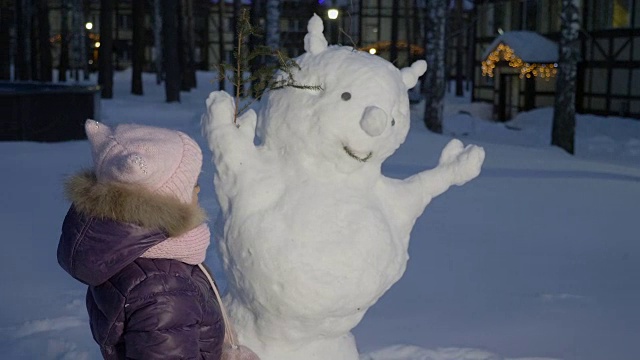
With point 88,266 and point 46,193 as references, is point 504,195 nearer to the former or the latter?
point 46,193

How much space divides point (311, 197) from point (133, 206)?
105 centimetres

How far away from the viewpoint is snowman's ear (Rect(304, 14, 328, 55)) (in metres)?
3.60

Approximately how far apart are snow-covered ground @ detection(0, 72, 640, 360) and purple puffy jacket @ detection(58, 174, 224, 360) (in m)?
0.42

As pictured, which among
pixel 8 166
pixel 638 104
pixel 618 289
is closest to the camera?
pixel 618 289

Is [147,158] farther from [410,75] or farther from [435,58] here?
[435,58]

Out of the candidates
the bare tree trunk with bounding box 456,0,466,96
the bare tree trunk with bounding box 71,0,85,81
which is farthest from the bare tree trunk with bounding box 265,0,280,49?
the bare tree trunk with bounding box 456,0,466,96

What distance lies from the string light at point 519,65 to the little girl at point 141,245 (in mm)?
23164

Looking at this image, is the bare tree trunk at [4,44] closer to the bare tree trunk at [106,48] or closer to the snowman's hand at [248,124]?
the bare tree trunk at [106,48]

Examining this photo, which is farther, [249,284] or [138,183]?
[249,284]

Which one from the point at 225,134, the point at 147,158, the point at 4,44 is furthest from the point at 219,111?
the point at 4,44

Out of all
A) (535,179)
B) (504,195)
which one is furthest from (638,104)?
(504,195)

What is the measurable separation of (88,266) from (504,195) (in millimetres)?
7939

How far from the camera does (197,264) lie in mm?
2736

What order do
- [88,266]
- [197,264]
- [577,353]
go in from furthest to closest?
[577,353] → [197,264] → [88,266]
